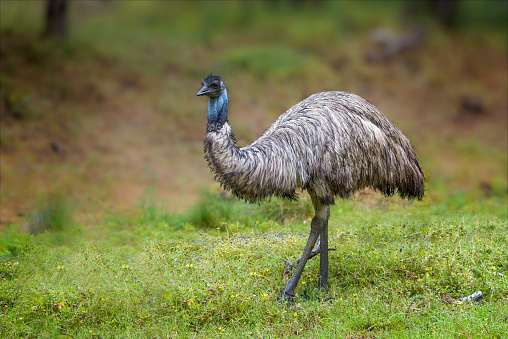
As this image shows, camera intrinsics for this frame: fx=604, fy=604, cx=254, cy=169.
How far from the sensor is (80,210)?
9320 millimetres

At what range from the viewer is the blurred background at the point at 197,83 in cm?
1113

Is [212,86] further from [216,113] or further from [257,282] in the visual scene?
[257,282]

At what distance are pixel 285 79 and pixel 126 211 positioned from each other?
826 centimetres

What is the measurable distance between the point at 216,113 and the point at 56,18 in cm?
1069

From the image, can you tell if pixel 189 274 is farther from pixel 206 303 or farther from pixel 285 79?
pixel 285 79

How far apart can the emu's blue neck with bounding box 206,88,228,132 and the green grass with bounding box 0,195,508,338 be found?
4.95 feet

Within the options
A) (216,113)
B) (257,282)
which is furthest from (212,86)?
(257,282)

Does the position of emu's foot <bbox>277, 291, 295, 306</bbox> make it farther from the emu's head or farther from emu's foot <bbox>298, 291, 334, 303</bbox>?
the emu's head

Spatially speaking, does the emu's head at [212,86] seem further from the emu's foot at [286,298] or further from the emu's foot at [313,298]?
the emu's foot at [313,298]

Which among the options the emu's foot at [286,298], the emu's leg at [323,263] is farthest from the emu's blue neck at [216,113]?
the emu's foot at [286,298]

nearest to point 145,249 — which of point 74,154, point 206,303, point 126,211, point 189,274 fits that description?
point 189,274

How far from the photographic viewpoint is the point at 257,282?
19.1 ft

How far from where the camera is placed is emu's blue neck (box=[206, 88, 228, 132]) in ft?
16.7

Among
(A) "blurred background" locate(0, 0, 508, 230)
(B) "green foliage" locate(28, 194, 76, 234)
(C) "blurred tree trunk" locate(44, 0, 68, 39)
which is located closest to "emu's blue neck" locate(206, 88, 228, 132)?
(B) "green foliage" locate(28, 194, 76, 234)
